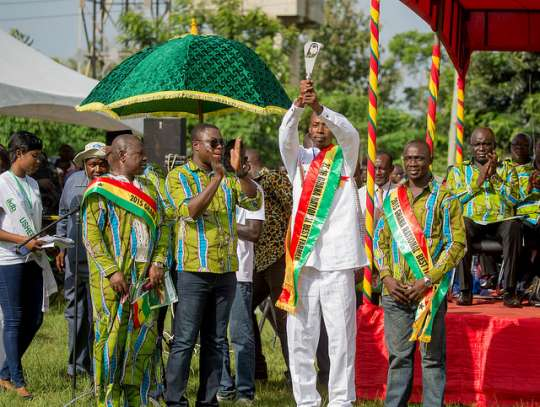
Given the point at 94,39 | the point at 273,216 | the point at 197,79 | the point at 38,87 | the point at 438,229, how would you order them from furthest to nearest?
the point at 94,39
the point at 38,87
the point at 273,216
the point at 197,79
the point at 438,229

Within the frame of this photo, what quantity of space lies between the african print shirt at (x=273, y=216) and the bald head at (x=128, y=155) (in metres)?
1.68

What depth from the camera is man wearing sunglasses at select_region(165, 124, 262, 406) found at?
6410 millimetres

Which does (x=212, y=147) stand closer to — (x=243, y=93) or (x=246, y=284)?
(x=243, y=93)

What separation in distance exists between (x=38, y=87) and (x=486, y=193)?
6785 mm

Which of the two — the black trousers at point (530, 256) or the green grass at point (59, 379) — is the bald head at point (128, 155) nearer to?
the green grass at point (59, 379)

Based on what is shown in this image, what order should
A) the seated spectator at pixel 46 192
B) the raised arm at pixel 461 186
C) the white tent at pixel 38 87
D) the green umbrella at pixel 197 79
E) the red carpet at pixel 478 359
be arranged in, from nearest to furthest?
1. the green umbrella at pixel 197 79
2. the red carpet at pixel 478 359
3. the raised arm at pixel 461 186
4. the seated spectator at pixel 46 192
5. the white tent at pixel 38 87

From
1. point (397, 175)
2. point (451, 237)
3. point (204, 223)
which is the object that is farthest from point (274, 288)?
point (397, 175)

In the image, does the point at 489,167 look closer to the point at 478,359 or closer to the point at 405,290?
the point at 478,359

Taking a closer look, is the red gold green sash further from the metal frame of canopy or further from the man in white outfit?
the metal frame of canopy

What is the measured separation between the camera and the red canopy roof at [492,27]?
10.1 meters

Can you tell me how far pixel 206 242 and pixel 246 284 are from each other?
1364 mm

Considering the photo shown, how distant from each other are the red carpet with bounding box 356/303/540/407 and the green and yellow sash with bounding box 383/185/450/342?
1139 mm

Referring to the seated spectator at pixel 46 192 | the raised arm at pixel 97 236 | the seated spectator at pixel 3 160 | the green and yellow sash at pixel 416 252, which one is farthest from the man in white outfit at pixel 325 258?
the seated spectator at pixel 46 192

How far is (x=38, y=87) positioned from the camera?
524 inches
